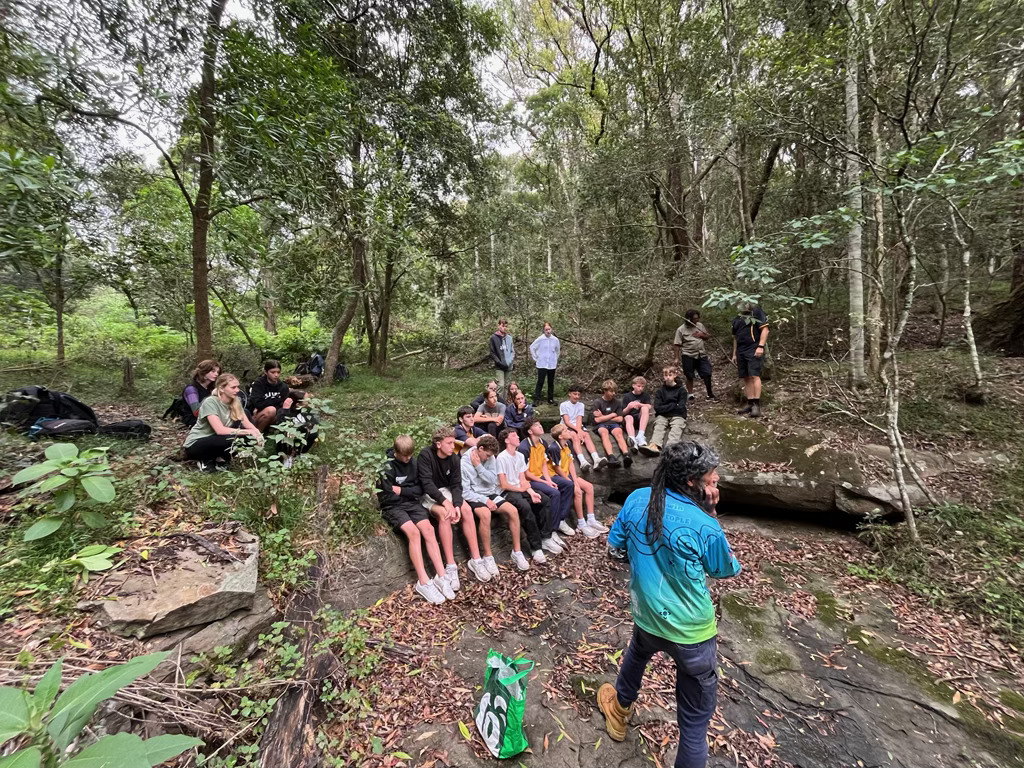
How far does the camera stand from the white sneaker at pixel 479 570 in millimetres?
4059

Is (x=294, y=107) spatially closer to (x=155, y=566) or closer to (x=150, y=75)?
(x=150, y=75)

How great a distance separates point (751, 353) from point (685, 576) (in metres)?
5.14

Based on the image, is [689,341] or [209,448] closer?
[209,448]

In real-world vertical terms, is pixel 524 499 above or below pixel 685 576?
below

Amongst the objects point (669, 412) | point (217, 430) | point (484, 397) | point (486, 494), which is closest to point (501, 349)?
point (484, 397)

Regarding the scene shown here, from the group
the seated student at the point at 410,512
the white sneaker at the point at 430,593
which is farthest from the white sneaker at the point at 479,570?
the white sneaker at the point at 430,593

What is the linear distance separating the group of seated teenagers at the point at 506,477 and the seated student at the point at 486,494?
11 millimetres

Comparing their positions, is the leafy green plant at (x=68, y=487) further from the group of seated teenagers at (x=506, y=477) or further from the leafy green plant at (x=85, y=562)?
the group of seated teenagers at (x=506, y=477)

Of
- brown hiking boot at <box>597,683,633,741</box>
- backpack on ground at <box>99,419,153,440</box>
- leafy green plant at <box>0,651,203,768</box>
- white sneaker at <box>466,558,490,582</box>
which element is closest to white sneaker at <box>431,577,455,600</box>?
white sneaker at <box>466,558,490,582</box>

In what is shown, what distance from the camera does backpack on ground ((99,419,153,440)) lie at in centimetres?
438

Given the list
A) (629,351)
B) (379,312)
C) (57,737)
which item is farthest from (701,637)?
(379,312)

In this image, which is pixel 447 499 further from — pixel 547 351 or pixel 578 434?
pixel 547 351

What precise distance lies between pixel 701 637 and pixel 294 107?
5808mm

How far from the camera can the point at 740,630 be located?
341 centimetres
